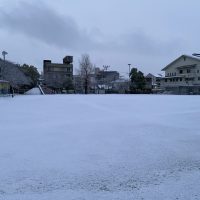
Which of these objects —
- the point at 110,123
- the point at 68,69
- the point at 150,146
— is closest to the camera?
the point at 150,146

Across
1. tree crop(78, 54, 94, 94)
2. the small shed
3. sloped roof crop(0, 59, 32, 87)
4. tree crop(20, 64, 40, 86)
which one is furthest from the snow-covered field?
tree crop(20, 64, 40, 86)

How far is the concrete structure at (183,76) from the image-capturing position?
58.1m

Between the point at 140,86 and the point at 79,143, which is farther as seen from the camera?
the point at 140,86

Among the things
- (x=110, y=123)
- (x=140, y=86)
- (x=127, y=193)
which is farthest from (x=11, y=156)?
(x=140, y=86)

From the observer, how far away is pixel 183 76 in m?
60.4

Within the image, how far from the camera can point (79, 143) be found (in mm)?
6625

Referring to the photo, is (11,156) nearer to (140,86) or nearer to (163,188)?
(163,188)

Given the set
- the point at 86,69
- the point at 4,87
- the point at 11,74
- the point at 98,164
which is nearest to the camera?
the point at 98,164

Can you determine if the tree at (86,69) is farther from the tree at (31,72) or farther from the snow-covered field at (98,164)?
the snow-covered field at (98,164)

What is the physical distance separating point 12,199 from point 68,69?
8492cm

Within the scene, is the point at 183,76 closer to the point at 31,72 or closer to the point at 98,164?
the point at 31,72

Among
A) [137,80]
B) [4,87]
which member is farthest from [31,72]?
[4,87]

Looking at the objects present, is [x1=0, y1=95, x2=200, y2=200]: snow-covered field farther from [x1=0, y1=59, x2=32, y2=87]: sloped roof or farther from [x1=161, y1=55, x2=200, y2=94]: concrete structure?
[x1=161, y1=55, x2=200, y2=94]: concrete structure

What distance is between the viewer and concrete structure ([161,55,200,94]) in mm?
58062
